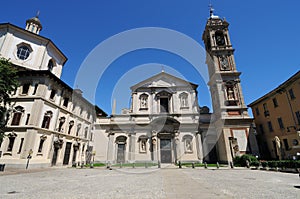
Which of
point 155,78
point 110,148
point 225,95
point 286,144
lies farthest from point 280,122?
point 110,148

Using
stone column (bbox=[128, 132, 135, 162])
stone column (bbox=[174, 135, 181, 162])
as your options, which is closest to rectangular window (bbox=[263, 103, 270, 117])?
stone column (bbox=[174, 135, 181, 162])

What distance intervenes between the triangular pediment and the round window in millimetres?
15843

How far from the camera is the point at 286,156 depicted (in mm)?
17938

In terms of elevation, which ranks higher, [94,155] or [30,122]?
[30,122]

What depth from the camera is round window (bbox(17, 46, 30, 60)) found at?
2004cm

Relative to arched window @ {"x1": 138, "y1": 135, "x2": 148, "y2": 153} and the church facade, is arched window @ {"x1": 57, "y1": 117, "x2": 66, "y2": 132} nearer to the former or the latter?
the church facade

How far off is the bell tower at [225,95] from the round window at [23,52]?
88.6ft

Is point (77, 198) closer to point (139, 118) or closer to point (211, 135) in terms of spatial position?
point (139, 118)

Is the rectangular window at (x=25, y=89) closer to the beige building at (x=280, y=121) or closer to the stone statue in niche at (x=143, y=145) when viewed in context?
the stone statue in niche at (x=143, y=145)

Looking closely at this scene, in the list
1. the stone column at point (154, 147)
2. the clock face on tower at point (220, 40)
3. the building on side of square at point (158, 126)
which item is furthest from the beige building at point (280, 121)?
the stone column at point (154, 147)

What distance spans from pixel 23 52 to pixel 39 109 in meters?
9.34

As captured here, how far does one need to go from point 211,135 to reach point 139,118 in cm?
1159

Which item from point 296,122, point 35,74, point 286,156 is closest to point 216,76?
point 296,122

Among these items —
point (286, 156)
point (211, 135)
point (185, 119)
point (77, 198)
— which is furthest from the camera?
point (185, 119)
